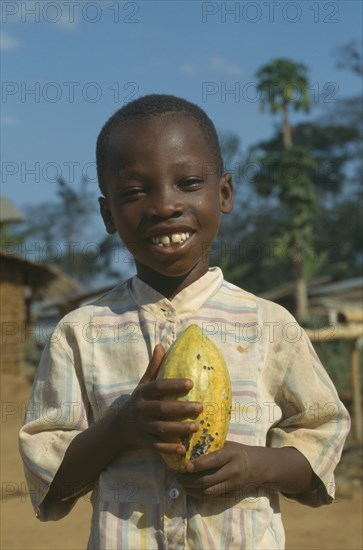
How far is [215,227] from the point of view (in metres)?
1.99

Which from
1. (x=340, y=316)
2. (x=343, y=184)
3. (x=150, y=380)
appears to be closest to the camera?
(x=150, y=380)

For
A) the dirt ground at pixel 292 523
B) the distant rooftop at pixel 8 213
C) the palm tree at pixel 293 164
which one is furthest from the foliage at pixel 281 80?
the dirt ground at pixel 292 523

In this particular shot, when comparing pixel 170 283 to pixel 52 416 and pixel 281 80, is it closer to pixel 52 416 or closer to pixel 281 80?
pixel 52 416

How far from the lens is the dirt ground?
550cm

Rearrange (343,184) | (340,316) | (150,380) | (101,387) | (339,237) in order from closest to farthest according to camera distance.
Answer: (150,380) < (101,387) < (340,316) < (339,237) < (343,184)

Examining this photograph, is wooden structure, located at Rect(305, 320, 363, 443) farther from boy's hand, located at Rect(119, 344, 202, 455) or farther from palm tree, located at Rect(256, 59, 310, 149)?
palm tree, located at Rect(256, 59, 310, 149)

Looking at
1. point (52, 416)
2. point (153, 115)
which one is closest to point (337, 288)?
point (153, 115)

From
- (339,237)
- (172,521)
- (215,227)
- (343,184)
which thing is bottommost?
(172,521)

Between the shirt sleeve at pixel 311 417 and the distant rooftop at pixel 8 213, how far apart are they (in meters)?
17.4

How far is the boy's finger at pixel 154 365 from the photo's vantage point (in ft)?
5.84

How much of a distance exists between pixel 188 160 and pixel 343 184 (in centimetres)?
3902

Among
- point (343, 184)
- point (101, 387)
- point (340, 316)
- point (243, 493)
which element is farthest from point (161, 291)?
point (343, 184)

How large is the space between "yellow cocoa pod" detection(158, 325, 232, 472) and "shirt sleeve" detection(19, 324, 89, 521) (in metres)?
0.28

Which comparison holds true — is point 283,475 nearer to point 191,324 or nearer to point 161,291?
point 191,324
